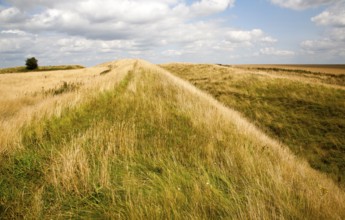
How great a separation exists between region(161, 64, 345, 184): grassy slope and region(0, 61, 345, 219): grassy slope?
429cm

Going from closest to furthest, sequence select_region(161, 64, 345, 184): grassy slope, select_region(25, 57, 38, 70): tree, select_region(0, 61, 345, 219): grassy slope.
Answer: select_region(0, 61, 345, 219): grassy slope
select_region(161, 64, 345, 184): grassy slope
select_region(25, 57, 38, 70): tree

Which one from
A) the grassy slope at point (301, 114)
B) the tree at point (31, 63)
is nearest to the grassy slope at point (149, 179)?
the grassy slope at point (301, 114)

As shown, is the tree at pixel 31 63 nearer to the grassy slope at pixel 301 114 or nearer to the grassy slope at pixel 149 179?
the grassy slope at pixel 301 114

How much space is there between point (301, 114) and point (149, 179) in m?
11.0

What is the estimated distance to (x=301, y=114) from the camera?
1191 cm

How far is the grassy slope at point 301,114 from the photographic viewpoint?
27.1ft

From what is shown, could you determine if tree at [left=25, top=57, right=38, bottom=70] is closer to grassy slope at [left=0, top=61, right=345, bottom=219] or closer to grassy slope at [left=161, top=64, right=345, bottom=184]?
grassy slope at [left=161, top=64, right=345, bottom=184]

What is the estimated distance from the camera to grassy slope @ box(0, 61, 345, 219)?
2.64 metres

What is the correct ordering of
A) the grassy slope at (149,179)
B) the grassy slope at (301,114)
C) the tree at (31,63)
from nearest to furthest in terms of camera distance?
the grassy slope at (149,179) → the grassy slope at (301,114) → the tree at (31,63)

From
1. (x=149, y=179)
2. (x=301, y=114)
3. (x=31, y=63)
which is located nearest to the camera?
(x=149, y=179)

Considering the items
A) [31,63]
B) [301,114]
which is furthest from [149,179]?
[31,63]

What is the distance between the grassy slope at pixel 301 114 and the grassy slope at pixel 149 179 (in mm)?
4292

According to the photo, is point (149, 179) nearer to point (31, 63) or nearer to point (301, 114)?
point (301, 114)

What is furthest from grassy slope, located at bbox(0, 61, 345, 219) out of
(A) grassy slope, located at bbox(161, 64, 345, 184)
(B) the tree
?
(B) the tree
